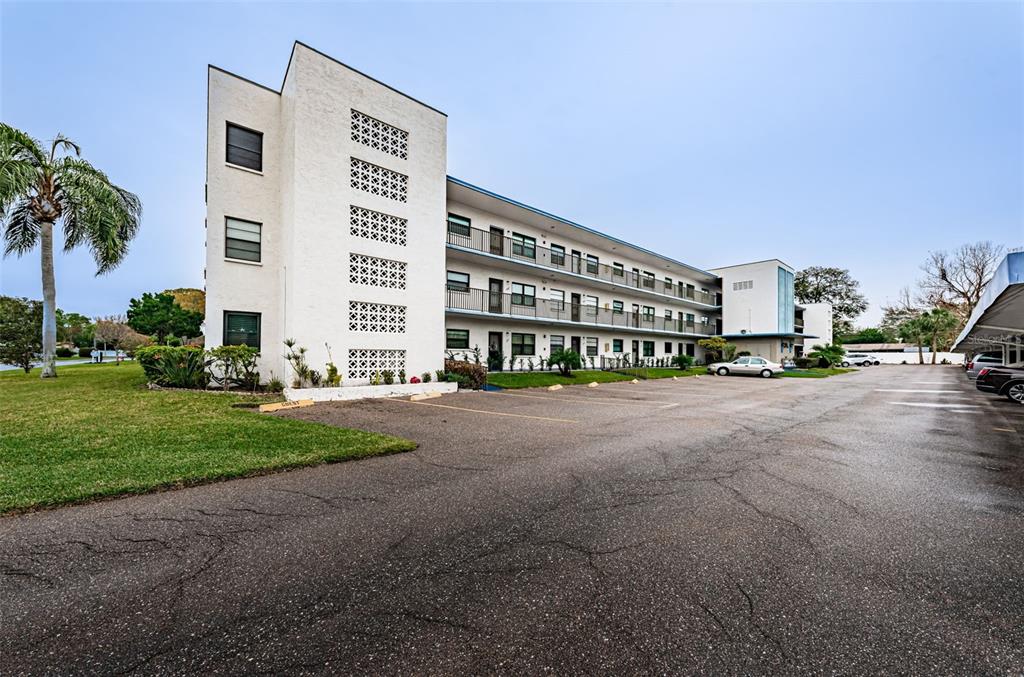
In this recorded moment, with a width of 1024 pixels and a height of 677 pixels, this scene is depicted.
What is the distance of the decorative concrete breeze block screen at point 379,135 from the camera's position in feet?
45.8

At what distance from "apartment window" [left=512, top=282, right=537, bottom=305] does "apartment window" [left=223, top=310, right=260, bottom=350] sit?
38.1 feet

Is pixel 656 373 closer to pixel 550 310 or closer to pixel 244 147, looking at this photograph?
pixel 550 310

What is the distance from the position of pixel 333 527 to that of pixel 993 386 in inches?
875

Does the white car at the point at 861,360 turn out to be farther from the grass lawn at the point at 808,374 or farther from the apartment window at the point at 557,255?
the apartment window at the point at 557,255

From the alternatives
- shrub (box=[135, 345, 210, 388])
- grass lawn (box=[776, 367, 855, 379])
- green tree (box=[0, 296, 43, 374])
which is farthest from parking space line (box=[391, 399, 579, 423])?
grass lawn (box=[776, 367, 855, 379])

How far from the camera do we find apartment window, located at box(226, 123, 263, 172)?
13.4 m

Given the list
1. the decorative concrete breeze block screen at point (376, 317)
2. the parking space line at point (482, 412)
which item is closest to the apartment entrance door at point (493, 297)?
the decorative concrete breeze block screen at point (376, 317)

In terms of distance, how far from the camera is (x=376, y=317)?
14086 mm

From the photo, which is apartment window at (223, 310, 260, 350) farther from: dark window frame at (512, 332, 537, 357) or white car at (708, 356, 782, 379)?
white car at (708, 356, 782, 379)

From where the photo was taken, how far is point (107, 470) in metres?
4.64

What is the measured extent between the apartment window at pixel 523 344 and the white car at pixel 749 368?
1460cm

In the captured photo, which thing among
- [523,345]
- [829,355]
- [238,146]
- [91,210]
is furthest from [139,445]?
[829,355]

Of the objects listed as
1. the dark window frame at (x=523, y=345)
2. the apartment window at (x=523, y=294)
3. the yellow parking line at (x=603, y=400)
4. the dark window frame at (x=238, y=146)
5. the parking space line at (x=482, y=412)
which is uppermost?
the dark window frame at (x=238, y=146)

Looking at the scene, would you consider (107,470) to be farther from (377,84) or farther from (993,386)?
(993,386)
